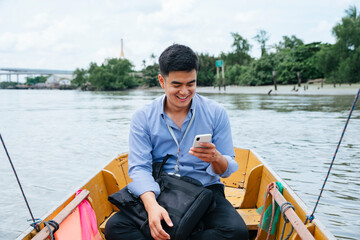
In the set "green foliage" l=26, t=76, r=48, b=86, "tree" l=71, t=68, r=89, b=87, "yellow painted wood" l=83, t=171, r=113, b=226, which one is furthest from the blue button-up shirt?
"green foliage" l=26, t=76, r=48, b=86

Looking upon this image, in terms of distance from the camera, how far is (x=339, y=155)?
8.60 meters

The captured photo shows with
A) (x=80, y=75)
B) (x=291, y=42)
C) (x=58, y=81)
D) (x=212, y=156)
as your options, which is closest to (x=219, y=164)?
(x=212, y=156)

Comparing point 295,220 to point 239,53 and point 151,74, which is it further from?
point 151,74

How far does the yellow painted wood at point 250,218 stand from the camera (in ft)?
9.31

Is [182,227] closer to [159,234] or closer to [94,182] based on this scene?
[159,234]

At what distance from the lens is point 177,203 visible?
2.10m

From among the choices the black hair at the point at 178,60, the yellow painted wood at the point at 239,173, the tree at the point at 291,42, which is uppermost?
the tree at the point at 291,42

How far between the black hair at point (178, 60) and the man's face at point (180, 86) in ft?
0.11

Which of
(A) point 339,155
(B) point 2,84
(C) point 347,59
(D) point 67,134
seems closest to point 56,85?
(B) point 2,84

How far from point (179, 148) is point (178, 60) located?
65 cm

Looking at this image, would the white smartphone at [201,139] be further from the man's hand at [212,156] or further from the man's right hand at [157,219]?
the man's right hand at [157,219]

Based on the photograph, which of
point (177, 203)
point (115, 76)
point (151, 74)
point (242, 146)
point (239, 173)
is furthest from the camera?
point (115, 76)

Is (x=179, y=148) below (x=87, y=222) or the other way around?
the other way around

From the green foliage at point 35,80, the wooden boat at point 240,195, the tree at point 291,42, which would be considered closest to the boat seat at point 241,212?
the wooden boat at point 240,195
